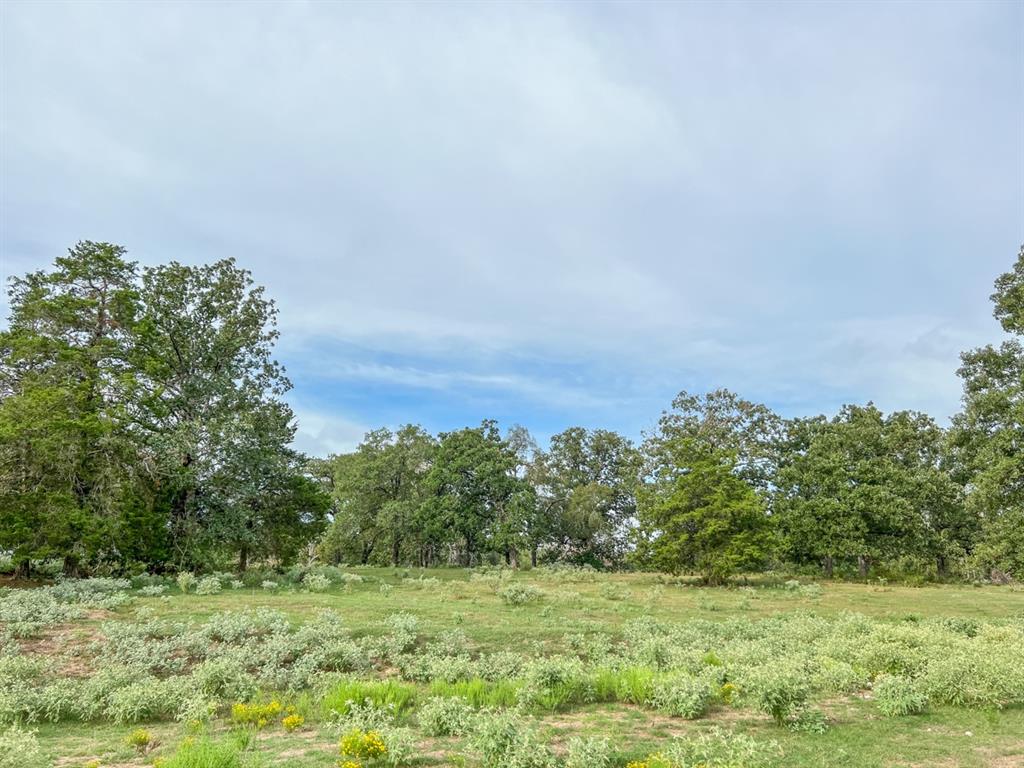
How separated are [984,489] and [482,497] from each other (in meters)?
32.0

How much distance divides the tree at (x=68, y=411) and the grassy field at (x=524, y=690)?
20.5 ft

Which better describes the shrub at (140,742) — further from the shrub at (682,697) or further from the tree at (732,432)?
the tree at (732,432)

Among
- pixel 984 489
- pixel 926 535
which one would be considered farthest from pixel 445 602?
pixel 926 535

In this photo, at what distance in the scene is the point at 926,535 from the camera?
115 feet

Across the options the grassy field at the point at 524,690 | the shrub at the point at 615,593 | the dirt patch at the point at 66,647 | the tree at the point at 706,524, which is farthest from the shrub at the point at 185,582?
the tree at the point at 706,524

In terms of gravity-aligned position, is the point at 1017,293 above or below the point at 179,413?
above

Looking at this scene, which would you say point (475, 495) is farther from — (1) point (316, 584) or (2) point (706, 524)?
(1) point (316, 584)

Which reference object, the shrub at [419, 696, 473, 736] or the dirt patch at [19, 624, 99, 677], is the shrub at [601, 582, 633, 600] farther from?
the dirt patch at [19, 624, 99, 677]

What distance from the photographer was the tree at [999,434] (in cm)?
1759

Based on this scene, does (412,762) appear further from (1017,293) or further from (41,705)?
(1017,293)

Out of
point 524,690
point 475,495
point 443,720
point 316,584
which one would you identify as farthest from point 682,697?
point 475,495

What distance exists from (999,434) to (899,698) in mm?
15247

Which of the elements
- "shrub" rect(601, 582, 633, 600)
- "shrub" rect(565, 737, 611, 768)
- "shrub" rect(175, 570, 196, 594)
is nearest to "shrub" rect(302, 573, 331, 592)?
"shrub" rect(175, 570, 196, 594)

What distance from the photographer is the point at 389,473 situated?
157 ft
